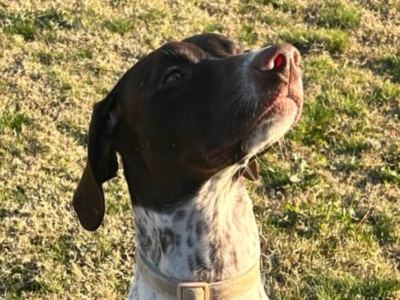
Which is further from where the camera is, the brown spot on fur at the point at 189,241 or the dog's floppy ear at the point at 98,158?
the dog's floppy ear at the point at 98,158

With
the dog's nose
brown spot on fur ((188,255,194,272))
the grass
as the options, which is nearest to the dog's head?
the dog's nose

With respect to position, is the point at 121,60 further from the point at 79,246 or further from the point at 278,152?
the point at 79,246

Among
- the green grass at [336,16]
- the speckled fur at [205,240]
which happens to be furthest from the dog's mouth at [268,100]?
the green grass at [336,16]

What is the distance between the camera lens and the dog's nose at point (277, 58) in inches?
111

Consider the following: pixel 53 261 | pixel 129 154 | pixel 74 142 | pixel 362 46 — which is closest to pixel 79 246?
pixel 53 261

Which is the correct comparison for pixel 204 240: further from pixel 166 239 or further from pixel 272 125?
pixel 272 125

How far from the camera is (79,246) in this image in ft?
16.5

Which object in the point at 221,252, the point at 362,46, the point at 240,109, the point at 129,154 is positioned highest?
the point at 240,109

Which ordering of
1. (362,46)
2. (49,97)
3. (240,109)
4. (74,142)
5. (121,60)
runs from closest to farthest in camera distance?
(240,109) → (74,142) → (49,97) → (121,60) → (362,46)

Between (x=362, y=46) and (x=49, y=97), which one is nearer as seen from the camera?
(x=49, y=97)

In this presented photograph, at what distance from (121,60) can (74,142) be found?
1494mm

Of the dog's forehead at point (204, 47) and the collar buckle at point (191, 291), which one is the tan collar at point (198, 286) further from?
the dog's forehead at point (204, 47)

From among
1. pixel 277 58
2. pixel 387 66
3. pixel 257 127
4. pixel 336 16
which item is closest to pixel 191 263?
pixel 257 127

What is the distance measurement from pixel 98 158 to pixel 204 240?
603 mm
